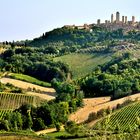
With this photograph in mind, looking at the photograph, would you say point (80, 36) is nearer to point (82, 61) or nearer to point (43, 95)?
point (82, 61)

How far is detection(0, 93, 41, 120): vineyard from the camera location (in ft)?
235

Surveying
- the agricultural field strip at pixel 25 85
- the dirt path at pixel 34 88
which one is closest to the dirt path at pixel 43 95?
the dirt path at pixel 34 88

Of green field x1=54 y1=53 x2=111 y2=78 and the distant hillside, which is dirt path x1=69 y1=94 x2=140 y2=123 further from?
the distant hillside

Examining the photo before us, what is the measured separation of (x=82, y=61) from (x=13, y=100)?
3886 cm

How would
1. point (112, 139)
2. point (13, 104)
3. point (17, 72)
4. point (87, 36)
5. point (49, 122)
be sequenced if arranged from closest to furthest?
point (112, 139), point (49, 122), point (13, 104), point (17, 72), point (87, 36)

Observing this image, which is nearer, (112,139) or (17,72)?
(112,139)

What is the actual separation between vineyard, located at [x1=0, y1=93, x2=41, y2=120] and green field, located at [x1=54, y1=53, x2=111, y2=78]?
26.9 meters

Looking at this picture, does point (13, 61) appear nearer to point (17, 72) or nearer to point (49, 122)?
point (17, 72)

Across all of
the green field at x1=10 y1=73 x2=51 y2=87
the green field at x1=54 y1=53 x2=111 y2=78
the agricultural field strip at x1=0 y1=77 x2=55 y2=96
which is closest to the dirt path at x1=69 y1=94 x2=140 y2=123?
the agricultural field strip at x1=0 y1=77 x2=55 y2=96

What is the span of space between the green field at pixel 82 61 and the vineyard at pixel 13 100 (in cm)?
2694

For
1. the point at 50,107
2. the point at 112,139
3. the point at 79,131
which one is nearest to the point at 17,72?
the point at 50,107

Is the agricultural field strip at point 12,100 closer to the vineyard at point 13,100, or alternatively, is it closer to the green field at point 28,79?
the vineyard at point 13,100

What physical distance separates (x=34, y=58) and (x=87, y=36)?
37174 mm

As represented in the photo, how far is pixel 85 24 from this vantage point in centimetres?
16500
